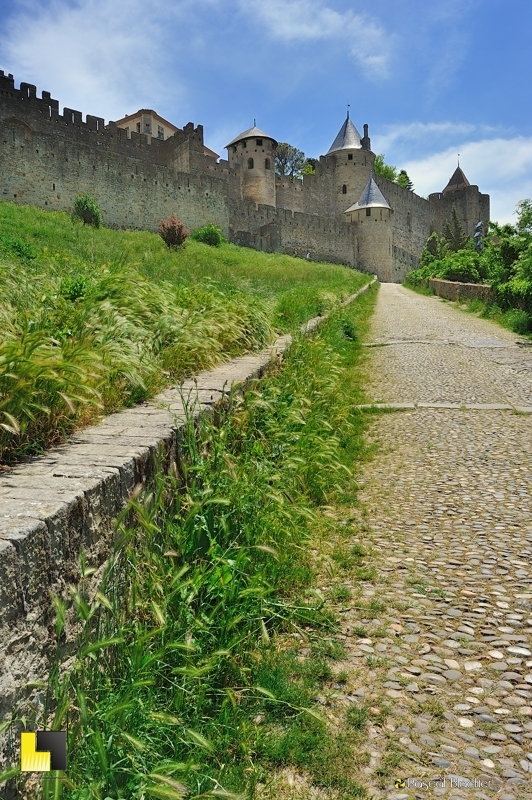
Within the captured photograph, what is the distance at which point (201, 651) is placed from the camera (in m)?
2.01

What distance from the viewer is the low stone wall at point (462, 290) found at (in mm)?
16141

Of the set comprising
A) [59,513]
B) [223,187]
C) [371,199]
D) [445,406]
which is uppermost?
[371,199]

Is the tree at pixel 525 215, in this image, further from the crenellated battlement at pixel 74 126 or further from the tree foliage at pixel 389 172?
the tree foliage at pixel 389 172

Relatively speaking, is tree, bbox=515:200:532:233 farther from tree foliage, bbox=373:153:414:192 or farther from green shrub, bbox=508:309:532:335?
tree foliage, bbox=373:153:414:192

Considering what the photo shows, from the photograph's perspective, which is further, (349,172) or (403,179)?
(403,179)

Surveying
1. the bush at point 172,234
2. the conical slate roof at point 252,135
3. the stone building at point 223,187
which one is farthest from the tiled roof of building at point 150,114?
the bush at point 172,234

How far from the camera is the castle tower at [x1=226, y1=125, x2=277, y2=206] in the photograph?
43.6 m

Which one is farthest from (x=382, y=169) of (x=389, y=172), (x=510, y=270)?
(x=510, y=270)

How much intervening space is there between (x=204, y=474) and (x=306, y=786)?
54.0 inches

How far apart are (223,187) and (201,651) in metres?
34.0

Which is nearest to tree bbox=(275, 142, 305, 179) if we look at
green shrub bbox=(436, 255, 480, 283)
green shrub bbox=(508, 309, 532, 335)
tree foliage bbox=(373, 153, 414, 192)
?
tree foliage bbox=(373, 153, 414, 192)

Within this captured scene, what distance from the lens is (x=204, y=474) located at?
8.95ft

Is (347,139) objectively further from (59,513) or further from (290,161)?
(59,513)

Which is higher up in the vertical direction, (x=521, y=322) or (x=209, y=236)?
(x=209, y=236)
